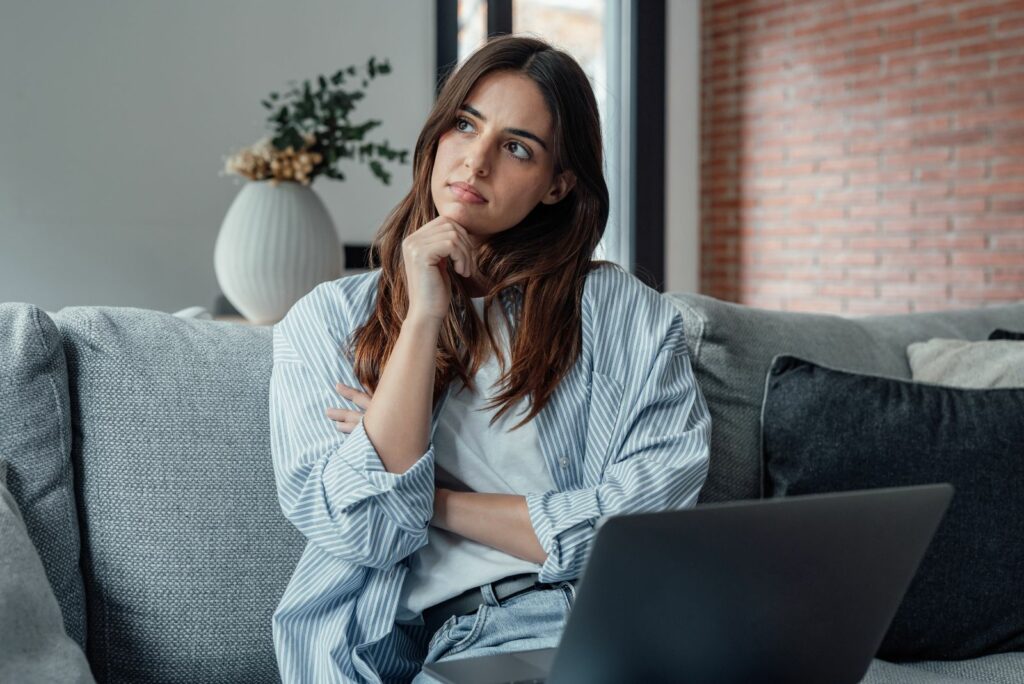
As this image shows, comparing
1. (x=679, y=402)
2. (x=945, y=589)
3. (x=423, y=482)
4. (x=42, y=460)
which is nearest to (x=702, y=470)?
(x=679, y=402)

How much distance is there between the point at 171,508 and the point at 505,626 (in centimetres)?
46

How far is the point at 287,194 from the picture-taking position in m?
2.37

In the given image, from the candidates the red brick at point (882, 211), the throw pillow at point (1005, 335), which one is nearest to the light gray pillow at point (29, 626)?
the throw pillow at point (1005, 335)

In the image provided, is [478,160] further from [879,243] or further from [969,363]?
[879,243]

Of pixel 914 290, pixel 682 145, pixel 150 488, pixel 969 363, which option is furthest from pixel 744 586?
pixel 682 145

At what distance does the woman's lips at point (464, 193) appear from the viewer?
137 cm

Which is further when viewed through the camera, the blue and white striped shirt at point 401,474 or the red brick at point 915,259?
the red brick at point 915,259

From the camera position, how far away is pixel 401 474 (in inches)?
47.1

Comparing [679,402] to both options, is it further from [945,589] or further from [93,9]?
[93,9]

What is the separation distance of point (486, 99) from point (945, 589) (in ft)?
3.22

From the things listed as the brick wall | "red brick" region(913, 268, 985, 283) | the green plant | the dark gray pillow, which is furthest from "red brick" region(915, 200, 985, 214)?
the dark gray pillow

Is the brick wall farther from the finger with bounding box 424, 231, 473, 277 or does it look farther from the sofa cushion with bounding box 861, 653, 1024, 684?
the finger with bounding box 424, 231, 473, 277

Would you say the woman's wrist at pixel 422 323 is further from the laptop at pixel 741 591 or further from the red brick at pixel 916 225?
the red brick at pixel 916 225

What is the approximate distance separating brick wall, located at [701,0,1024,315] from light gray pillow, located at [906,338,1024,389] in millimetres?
2697
